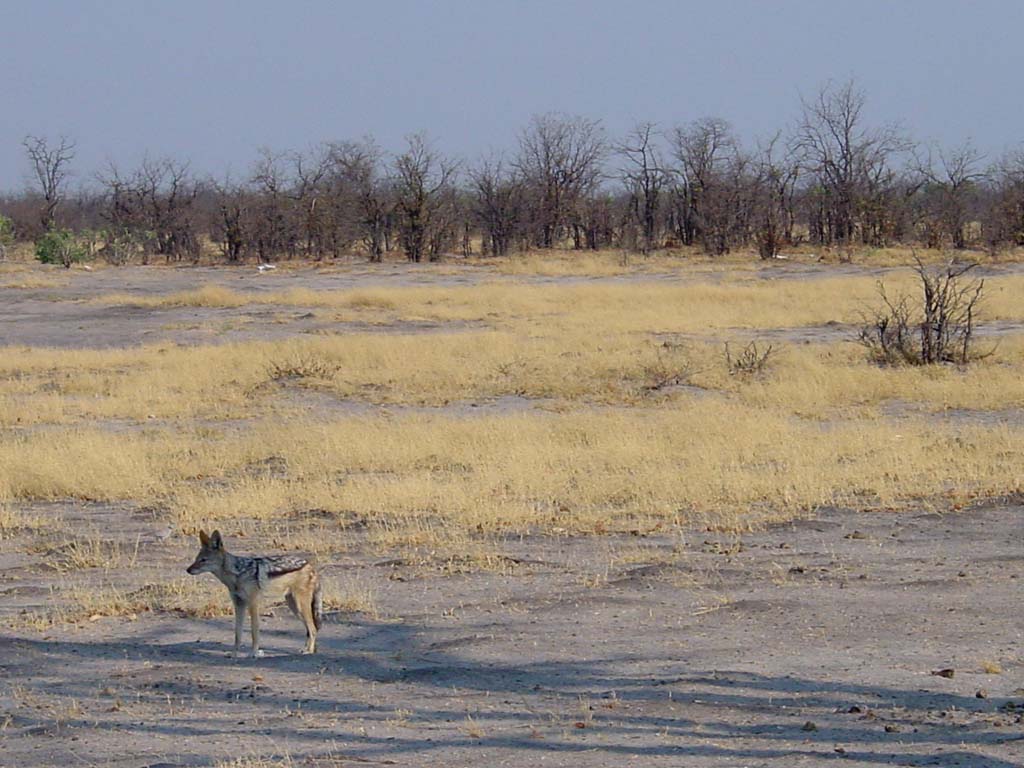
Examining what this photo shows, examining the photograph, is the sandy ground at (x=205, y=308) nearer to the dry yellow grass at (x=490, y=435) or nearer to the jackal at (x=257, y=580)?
the dry yellow grass at (x=490, y=435)

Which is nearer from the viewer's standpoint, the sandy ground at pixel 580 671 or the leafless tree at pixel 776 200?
the sandy ground at pixel 580 671

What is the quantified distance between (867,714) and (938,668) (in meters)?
0.93

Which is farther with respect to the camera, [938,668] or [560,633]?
[560,633]

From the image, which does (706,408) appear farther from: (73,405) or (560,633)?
(560,633)

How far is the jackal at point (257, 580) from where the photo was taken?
6.41 metres

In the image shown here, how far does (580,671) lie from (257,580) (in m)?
1.61

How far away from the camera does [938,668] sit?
6.19 metres

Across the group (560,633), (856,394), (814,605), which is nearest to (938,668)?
(814,605)

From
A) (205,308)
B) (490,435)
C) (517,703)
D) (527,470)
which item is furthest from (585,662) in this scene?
(205,308)

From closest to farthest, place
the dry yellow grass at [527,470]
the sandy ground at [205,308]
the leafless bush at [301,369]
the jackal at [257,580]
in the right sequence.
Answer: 1. the jackal at [257,580]
2. the dry yellow grass at [527,470]
3. the leafless bush at [301,369]
4. the sandy ground at [205,308]

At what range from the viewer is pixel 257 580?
21.1 ft

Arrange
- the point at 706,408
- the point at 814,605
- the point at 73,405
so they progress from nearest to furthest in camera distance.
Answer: the point at 814,605
the point at 706,408
the point at 73,405

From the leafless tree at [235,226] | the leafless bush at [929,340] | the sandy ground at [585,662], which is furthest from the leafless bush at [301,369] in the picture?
the leafless tree at [235,226]

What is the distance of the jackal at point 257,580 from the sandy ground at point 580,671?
0.77 ft
